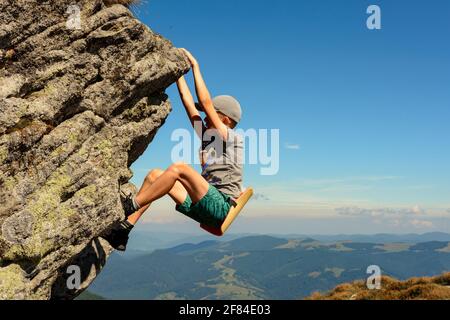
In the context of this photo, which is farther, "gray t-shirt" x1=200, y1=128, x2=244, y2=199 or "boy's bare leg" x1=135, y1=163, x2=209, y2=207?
"gray t-shirt" x1=200, y1=128, x2=244, y2=199

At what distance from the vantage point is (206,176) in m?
14.3

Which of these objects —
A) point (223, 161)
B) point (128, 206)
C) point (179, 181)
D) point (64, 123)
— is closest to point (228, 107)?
point (223, 161)

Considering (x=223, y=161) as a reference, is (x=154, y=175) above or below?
below

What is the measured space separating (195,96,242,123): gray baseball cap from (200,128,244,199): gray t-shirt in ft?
1.79

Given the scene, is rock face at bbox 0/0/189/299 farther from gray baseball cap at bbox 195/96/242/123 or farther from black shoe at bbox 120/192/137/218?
gray baseball cap at bbox 195/96/242/123

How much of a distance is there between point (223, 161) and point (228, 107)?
69.8 inches

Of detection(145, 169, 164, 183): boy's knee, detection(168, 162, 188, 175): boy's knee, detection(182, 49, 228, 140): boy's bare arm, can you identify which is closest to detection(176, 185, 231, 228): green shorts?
detection(168, 162, 188, 175): boy's knee

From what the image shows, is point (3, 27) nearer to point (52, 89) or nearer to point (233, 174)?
point (52, 89)

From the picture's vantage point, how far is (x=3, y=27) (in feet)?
41.3

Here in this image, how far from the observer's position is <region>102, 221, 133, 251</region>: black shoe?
47.6 ft

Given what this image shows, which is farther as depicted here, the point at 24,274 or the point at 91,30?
the point at 91,30

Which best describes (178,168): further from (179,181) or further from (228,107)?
(228,107)

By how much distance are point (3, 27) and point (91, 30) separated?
99.2 inches
